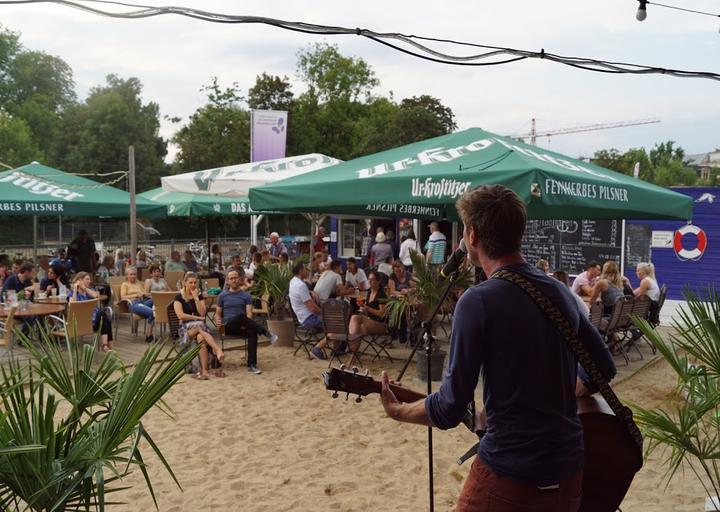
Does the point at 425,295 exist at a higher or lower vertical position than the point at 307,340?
higher

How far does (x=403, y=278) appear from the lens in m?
9.96

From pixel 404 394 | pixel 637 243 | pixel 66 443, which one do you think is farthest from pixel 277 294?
pixel 637 243

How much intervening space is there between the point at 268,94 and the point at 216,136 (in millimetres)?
5272

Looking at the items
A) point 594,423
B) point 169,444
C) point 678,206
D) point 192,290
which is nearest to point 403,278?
point 192,290

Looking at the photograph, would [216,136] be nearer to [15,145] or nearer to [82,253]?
[15,145]

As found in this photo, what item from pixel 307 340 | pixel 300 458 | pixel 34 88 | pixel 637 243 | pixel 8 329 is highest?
pixel 34 88

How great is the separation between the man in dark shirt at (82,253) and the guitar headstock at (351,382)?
37.3ft

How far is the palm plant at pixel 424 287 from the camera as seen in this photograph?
7059 millimetres

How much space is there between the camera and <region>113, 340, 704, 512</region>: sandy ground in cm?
423

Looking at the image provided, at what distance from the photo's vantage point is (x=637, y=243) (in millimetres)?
13039

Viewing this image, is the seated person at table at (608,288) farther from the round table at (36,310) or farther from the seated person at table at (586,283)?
the round table at (36,310)

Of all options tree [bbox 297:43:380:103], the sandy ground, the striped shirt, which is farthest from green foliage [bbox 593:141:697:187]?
the sandy ground

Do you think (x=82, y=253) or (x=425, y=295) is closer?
(x=425, y=295)

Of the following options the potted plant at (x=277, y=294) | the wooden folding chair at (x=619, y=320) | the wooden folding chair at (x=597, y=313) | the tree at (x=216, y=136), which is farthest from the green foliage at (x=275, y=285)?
the tree at (x=216, y=136)
